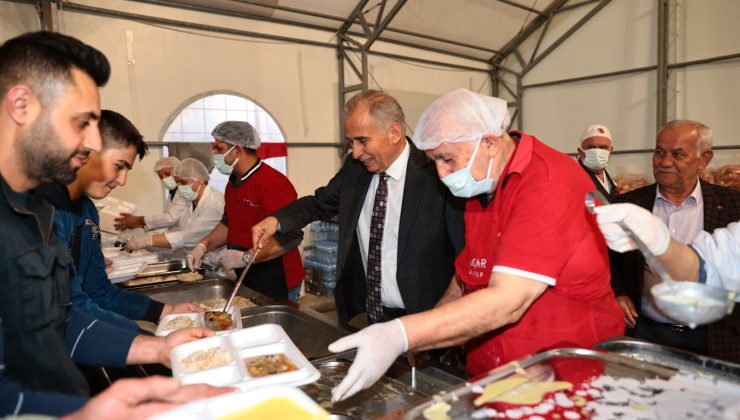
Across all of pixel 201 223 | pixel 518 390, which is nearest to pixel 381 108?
pixel 518 390

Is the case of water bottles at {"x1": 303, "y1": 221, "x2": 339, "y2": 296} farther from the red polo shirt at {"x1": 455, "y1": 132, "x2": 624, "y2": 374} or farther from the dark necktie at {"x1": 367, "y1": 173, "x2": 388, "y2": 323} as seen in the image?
the red polo shirt at {"x1": 455, "y1": 132, "x2": 624, "y2": 374}

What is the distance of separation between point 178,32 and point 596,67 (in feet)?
22.6

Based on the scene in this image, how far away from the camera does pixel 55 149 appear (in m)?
1.10

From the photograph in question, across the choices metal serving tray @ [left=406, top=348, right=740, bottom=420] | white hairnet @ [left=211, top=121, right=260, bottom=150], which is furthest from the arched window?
metal serving tray @ [left=406, top=348, right=740, bottom=420]

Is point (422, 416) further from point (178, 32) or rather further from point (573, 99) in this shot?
point (573, 99)

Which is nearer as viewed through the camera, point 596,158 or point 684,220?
point 684,220

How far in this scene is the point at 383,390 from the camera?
1.40 meters

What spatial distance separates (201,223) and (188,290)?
1.31 meters

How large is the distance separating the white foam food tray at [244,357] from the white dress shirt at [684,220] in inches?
79.7

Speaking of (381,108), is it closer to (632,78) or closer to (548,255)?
(548,255)

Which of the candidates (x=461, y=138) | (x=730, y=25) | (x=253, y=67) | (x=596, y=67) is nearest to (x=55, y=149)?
(x=461, y=138)

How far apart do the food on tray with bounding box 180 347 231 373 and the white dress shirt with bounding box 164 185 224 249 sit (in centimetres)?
273

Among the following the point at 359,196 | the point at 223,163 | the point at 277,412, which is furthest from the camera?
the point at 223,163

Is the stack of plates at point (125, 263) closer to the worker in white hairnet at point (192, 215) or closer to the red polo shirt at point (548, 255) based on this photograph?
the worker in white hairnet at point (192, 215)
